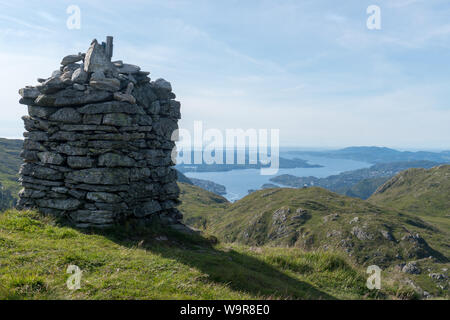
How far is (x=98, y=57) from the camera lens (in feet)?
44.2

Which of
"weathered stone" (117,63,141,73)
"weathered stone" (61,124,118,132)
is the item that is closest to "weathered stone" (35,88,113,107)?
"weathered stone" (61,124,118,132)

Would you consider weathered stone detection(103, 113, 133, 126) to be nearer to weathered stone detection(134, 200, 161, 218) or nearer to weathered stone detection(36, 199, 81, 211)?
weathered stone detection(36, 199, 81, 211)

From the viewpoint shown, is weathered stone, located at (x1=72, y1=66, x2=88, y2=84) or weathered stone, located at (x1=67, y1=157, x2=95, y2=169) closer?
weathered stone, located at (x1=67, y1=157, x2=95, y2=169)

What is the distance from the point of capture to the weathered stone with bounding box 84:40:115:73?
43.6 ft

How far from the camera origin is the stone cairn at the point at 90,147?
12148 millimetres

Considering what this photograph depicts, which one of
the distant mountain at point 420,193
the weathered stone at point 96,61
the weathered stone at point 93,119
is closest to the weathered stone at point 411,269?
the weathered stone at point 93,119

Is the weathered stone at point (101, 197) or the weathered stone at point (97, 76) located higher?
the weathered stone at point (97, 76)

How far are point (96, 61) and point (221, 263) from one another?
407 inches

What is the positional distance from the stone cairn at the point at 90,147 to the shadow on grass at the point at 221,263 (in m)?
1.31

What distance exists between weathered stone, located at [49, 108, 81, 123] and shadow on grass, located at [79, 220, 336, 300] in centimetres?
471

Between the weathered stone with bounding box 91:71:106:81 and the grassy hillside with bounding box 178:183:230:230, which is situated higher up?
the weathered stone with bounding box 91:71:106:81

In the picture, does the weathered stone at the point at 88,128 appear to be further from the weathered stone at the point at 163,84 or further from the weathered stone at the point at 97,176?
the weathered stone at the point at 163,84
